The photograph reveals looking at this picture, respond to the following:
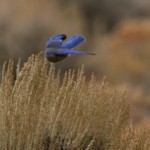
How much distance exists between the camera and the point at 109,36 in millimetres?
21344

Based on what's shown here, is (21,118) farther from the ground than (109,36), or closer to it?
closer to it

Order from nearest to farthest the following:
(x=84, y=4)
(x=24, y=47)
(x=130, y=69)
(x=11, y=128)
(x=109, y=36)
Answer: (x=11, y=128), (x=24, y=47), (x=130, y=69), (x=109, y=36), (x=84, y=4)

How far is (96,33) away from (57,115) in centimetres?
1550

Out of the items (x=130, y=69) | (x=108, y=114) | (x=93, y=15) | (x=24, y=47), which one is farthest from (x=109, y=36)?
(x=108, y=114)

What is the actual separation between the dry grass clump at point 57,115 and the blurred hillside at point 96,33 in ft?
20.4

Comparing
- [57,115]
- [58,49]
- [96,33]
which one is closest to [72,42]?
[58,49]

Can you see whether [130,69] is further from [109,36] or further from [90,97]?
[90,97]

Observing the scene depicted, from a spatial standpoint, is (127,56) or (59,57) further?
(127,56)

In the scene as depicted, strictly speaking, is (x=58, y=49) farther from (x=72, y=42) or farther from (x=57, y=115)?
(x=57, y=115)

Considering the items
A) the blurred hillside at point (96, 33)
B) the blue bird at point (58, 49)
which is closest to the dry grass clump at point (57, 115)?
the blue bird at point (58, 49)

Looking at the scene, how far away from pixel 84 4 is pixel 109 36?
2.38 metres

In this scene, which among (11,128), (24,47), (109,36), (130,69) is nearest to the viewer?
(11,128)

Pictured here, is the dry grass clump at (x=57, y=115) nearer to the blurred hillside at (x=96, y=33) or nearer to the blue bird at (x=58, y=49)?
the blue bird at (x=58, y=49)

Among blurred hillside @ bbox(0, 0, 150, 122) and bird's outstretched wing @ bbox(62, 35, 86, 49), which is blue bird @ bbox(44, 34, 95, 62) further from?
blurred hillside @ bbox(0, 0, 150, 122)
